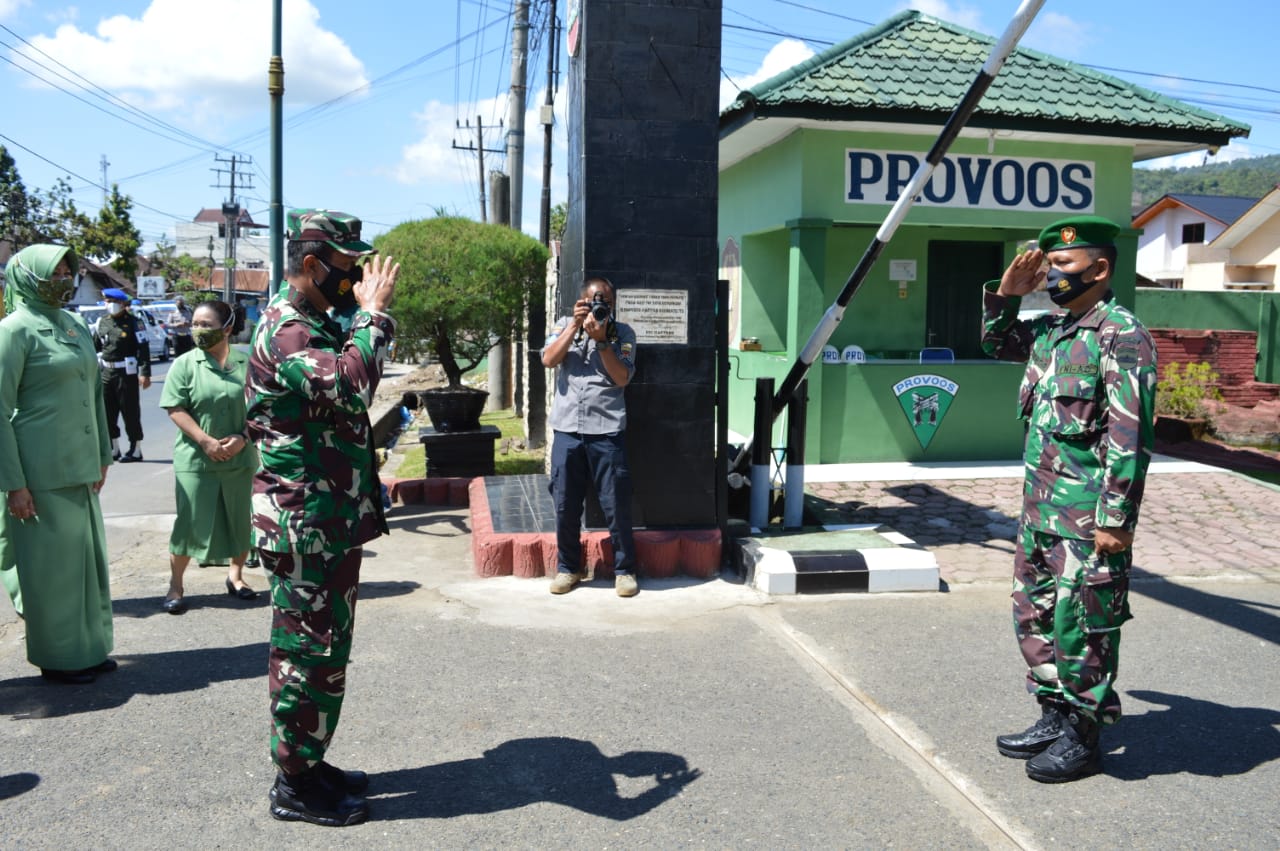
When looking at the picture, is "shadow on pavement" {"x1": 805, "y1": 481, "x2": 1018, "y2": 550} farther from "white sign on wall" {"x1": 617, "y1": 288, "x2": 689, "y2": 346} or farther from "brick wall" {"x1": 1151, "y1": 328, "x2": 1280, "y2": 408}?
"brick wall" {"x1": 1151, "y1": 328, "x2": 1280, "y2": 408}

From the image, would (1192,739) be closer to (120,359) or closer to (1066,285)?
(1066,285)

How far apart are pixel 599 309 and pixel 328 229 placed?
108 inches

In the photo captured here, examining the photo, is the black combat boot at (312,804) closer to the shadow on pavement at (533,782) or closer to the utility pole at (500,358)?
the shadow on pavement at (533,782)

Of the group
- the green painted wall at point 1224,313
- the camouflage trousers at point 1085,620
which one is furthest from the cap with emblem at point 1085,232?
the green painted wall at point 1224,313

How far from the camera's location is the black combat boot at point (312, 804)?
3.49m

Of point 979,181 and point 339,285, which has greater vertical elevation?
point 979,181

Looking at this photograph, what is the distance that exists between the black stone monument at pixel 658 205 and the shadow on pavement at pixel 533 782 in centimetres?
293

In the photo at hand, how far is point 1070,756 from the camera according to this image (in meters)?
3.88

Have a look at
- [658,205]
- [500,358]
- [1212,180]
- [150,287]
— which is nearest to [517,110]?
[500,358]

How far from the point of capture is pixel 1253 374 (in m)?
17.4

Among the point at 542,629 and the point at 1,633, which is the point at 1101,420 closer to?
the point at 542,629

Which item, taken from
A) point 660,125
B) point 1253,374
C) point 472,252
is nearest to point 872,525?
point 660,125

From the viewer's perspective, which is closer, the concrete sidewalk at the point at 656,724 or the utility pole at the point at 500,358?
the concrete sidewalk at the point at 656,724

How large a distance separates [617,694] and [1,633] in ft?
11.5
